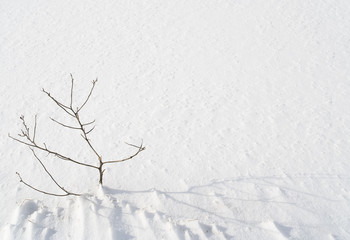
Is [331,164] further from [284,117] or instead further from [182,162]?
[182,162]

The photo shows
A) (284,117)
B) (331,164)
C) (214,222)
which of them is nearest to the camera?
(214,222)

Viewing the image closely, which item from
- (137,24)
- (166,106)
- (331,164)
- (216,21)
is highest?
(137,24)

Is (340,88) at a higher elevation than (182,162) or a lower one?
higher

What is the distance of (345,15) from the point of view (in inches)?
189

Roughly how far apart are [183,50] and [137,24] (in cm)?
113

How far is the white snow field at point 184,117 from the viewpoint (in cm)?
217

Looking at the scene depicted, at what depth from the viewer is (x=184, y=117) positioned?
313 cm

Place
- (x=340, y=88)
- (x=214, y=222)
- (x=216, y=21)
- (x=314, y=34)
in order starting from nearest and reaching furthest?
(x=214, y=222), (x=340, y=88), (x=314, y=34), (x=216, y=21)

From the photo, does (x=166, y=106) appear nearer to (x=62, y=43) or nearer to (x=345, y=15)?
(x=62, y=43)

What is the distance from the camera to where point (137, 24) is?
189 inches

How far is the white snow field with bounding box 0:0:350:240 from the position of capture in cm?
217

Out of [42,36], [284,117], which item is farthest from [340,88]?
[42,36]

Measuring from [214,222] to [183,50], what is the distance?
273 cm

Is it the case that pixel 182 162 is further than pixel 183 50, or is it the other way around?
pixel 183 50
